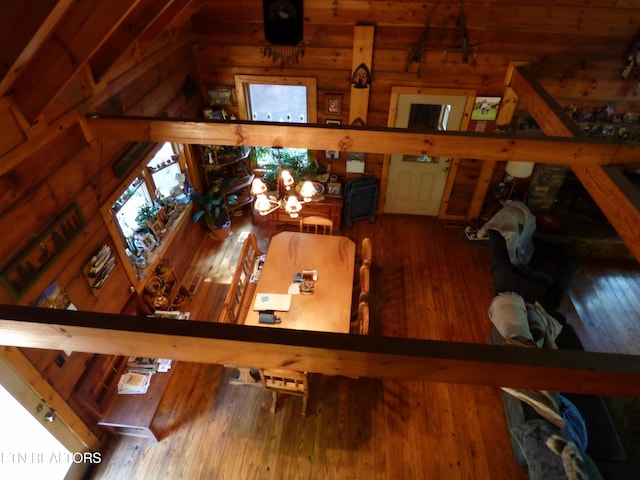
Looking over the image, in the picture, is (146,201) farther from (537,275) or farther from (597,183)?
(537,275)

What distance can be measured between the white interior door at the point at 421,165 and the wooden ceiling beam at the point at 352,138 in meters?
2.41

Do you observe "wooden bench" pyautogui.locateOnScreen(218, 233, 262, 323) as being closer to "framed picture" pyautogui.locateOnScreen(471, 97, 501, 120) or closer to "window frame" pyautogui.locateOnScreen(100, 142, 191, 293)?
"window frame" pyautogui.locateOnScreen(100, 142, 191, 293)

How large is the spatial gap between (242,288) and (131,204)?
56.0 inches

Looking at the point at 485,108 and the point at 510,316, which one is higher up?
the point at 485,108

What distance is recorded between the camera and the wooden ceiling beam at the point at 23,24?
1.52 metres

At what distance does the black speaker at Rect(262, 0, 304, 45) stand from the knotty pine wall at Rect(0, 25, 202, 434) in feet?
3.83

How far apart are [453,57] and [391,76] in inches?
28.8

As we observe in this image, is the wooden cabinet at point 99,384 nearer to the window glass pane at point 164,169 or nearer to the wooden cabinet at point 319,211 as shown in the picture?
the window glass pane at point 164,169

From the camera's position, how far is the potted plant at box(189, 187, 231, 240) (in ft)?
16.0

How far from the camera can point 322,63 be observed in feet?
15.0

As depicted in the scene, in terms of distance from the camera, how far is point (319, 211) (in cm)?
538

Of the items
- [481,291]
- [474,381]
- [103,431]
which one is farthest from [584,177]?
[103,431]

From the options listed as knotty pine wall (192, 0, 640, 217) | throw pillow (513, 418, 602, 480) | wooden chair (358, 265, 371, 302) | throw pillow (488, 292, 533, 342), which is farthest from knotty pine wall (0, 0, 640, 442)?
throw pillow (513, 418, 602, 480)

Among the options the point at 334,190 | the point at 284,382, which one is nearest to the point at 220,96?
the point at 334,190
